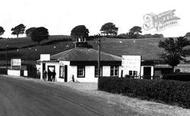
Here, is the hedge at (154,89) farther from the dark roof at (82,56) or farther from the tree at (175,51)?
the tree at (175,51)

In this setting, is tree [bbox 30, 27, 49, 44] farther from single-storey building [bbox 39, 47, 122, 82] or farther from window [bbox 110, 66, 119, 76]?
window [bbox 110, 66, 119, 76]

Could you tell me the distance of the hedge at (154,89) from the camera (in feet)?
66.7

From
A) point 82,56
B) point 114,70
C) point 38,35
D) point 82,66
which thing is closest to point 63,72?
point 82,66

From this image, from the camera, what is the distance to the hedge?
20.3m

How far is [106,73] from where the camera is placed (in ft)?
167

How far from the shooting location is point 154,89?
23.6 m

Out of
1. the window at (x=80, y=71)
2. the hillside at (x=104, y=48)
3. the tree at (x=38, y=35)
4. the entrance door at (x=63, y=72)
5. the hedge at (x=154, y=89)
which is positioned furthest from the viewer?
the tree at (x=38, y=35)

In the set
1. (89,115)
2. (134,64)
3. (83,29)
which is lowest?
(89,115)

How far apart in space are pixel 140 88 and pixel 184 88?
18.4 feet

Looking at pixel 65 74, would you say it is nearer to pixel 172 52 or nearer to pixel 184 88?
pixel 172 52

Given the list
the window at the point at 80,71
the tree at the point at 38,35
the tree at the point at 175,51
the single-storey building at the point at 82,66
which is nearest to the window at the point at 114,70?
the single-storey building at the point at 82,66

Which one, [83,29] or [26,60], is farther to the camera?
[83,29]

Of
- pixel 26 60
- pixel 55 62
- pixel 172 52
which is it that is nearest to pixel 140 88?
pixel 55 62

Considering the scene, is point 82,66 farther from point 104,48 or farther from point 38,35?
point 38,35
